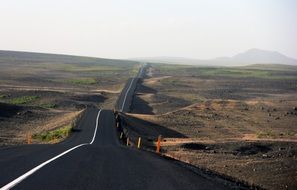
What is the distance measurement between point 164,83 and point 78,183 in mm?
129502

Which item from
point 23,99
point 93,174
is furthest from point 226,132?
point 93,174

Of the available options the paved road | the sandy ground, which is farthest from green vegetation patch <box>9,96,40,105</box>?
the paved road

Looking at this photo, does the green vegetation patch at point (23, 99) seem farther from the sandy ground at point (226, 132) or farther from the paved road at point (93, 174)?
the paved road at point (93, 174)

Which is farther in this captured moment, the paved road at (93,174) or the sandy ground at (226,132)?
the sandy ground at (226,132)

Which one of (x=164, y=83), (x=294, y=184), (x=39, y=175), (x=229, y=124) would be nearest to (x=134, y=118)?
(x=229, y=124)

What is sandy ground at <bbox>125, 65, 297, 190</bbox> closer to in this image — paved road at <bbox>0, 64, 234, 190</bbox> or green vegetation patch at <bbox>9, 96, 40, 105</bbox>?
paved road at <bbox>0, 64, 234, 190</bbox>

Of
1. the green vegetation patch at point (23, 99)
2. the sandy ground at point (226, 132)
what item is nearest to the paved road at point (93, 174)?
the sandy ground at point (226, 132)

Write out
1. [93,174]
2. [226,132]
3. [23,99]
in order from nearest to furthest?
[93,174] < [226,132] < [23,99]

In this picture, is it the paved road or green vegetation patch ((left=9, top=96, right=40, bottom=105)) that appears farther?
green vegetation patch ((left=9, top=96, right=40, bottom=105))

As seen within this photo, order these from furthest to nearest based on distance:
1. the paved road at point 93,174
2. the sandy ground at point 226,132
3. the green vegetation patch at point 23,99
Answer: the green vegetation patch at point 23,99 → the sandy ground at point 226,132 → the paved road at point 93,174

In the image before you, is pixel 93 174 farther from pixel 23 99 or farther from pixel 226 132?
pixel 23 99

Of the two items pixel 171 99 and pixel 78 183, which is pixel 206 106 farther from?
pixel 78 183

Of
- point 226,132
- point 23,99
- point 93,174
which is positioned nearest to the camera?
point 93,174

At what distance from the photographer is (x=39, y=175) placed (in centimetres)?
1020
